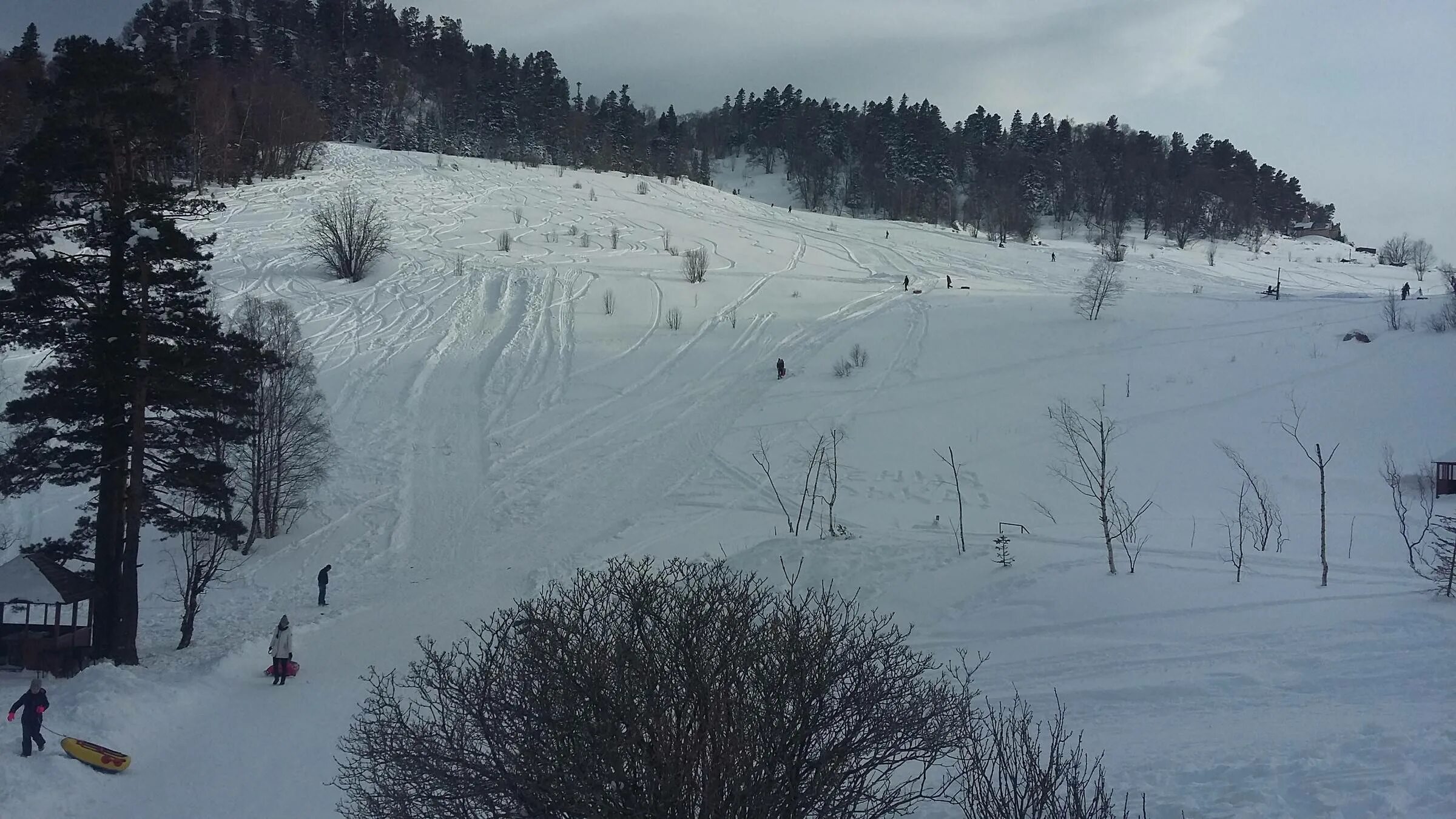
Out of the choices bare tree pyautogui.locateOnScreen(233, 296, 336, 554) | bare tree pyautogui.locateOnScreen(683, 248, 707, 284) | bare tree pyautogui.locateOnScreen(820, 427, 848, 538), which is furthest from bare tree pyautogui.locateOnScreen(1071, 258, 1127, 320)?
bare tree pyautogui.locateOnScreen(233, 296, 336, 554)

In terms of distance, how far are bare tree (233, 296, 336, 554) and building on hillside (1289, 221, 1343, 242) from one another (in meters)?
92.2

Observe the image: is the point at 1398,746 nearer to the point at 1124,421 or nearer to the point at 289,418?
the point at 1124,421

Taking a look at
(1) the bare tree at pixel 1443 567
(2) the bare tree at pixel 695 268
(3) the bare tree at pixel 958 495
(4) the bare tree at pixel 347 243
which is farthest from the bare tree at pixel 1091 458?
(4) the bare tree at pixel 347 243

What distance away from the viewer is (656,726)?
294 inches

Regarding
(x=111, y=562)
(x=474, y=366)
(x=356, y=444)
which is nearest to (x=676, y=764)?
(x=111, y=562)

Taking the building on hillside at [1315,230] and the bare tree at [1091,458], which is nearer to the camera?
the bare tree at [1091,458]

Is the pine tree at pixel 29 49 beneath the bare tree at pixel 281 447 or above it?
above

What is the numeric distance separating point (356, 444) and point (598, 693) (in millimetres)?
22797

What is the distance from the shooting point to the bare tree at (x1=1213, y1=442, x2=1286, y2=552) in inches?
785

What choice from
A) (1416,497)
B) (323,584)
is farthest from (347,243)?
(1416,497)

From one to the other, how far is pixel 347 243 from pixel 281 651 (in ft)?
104

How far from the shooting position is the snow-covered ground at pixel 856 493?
11094mm

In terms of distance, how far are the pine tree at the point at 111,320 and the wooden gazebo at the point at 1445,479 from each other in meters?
27.1

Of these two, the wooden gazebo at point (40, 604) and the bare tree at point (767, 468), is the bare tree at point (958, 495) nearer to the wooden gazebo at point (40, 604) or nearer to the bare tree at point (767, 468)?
the bare tree at point (767, 468)
